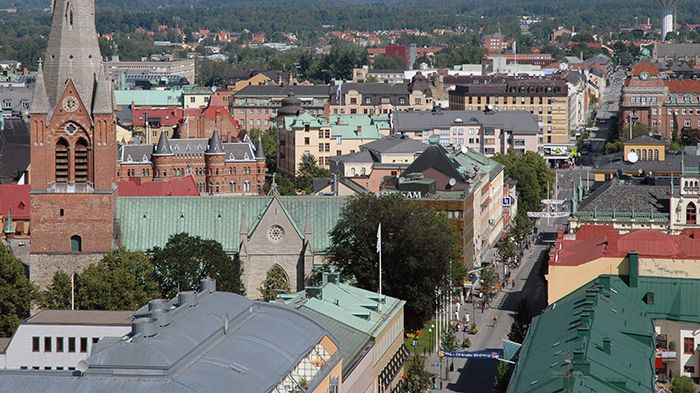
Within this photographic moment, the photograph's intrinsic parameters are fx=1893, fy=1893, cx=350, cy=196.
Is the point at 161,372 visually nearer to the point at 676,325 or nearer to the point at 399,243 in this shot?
the point at 676,325

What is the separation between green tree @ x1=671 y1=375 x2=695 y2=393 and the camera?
73.3 m

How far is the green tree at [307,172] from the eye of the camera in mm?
163125

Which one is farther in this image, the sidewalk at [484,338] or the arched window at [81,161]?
the arched window at [81,161]

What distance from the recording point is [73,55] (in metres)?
90.5

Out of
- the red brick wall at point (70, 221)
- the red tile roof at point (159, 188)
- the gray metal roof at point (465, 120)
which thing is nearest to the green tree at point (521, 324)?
the red brick wall at point (70, 221)

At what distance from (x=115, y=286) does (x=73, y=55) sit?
11.6 meters

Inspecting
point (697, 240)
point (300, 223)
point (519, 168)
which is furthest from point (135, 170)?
point (697, 240)

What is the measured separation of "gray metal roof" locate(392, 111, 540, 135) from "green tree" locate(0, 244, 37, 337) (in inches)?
3930

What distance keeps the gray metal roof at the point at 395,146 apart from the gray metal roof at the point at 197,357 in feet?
314

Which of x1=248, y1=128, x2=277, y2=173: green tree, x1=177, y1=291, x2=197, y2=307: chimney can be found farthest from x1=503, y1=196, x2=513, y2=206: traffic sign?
x1=177, y1=291, x2=197, y2=307: chimney

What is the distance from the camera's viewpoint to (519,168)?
161125mm

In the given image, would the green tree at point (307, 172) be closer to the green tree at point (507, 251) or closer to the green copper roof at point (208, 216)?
the green tree at point (507, 251)

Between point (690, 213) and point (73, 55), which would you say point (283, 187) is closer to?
point (690, 213)

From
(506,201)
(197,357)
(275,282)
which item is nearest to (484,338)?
(275,282)
